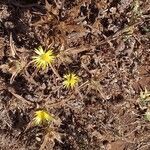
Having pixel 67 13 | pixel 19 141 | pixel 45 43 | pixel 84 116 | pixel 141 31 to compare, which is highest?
pixel 141 31

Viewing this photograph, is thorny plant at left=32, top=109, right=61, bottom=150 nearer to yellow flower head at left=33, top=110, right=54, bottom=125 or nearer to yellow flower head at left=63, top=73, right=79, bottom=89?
yellow flower head at left=33, top=110, right=54, bottom=125

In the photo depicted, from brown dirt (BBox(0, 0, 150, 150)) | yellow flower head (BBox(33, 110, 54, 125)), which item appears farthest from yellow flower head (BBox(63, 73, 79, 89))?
A: yellow flower head (BBox(33, 110, 54, 125))

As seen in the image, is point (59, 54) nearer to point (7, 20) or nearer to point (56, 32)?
point (56, 32)

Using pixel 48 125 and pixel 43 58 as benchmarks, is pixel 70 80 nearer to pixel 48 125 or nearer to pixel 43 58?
pixel 43 58

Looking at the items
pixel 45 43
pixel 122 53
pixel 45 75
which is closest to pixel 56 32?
pixel 45 43

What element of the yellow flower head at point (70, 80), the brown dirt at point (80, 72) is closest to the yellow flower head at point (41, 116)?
the brown dirt at point (80, 72)

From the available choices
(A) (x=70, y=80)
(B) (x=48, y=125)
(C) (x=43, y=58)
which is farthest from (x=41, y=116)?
(C) (x=43, y=58)
